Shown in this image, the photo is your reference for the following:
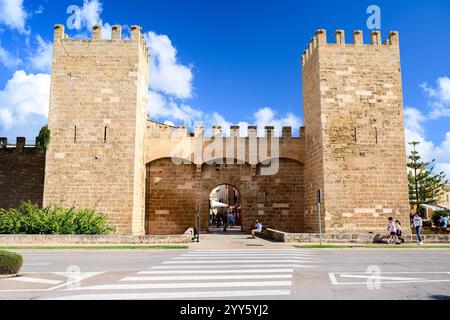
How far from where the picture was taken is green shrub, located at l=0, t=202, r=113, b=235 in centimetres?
1647

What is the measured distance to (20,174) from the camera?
22906mm

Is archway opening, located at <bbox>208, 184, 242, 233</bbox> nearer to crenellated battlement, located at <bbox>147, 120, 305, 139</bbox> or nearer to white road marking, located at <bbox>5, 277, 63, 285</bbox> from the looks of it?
crenellated battlement, located at <bbox>147, 120, 305, 139</bbox>

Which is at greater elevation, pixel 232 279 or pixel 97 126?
pixel 97 126

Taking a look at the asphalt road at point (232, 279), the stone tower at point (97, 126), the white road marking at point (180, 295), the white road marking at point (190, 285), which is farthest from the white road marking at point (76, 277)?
the stone tower at point (97, 126)

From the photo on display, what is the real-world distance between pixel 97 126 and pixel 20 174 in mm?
7254

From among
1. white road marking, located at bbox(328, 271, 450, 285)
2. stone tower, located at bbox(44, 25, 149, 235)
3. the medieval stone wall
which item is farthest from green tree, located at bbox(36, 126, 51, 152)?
white road marking, located at bbox(328, 271, 450, 285)

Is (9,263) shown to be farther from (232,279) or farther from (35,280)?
(232,279)

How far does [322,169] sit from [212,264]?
448 inches

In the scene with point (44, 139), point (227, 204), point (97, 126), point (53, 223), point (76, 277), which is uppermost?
point (97, 126)

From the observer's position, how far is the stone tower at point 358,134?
18.7 meters

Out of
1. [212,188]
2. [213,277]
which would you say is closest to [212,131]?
[212,188]

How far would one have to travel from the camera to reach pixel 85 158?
19016 mm

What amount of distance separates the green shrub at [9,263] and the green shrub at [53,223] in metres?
9.44
